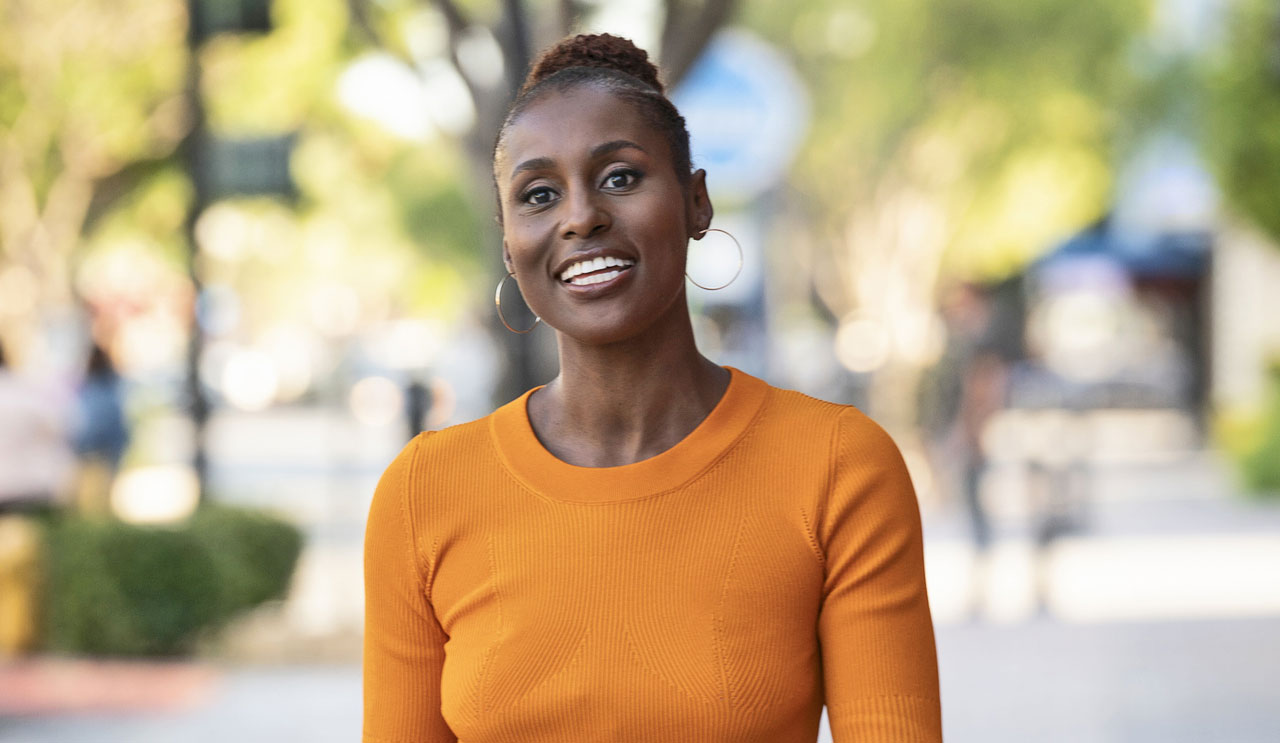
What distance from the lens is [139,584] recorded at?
8.25 m

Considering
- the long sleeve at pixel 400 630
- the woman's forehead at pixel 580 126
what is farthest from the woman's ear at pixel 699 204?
the long sleeve at pixel 400 630

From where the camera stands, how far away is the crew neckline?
1.93 meters

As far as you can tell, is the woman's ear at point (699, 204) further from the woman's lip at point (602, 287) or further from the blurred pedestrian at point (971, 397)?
the blurred pedestrian at point (971, 397)

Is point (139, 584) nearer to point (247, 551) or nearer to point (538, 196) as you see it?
point (247, 551)

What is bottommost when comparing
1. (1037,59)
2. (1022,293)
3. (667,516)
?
(667,516)

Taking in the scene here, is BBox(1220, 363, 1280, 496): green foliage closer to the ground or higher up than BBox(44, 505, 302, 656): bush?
higher up

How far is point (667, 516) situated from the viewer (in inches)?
75.0

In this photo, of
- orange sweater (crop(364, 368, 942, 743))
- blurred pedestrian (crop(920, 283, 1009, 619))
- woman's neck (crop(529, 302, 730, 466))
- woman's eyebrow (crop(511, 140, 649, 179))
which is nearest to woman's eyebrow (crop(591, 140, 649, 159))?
woman's eyebrow (crop(511, 140, 649, 179))

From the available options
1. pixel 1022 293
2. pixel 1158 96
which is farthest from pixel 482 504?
pixel 1022 293

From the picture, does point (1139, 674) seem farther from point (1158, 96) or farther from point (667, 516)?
point (1158, 96)

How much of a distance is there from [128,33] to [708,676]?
687 inches

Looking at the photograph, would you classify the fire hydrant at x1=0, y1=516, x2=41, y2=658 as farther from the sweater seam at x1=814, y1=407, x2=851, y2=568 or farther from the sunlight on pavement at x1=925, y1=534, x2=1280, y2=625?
the sweater seam at x1=814, y1=407, x2=851, y2=568

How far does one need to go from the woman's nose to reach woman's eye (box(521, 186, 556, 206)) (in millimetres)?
47

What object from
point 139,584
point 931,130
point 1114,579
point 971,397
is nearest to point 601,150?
point 139,584
